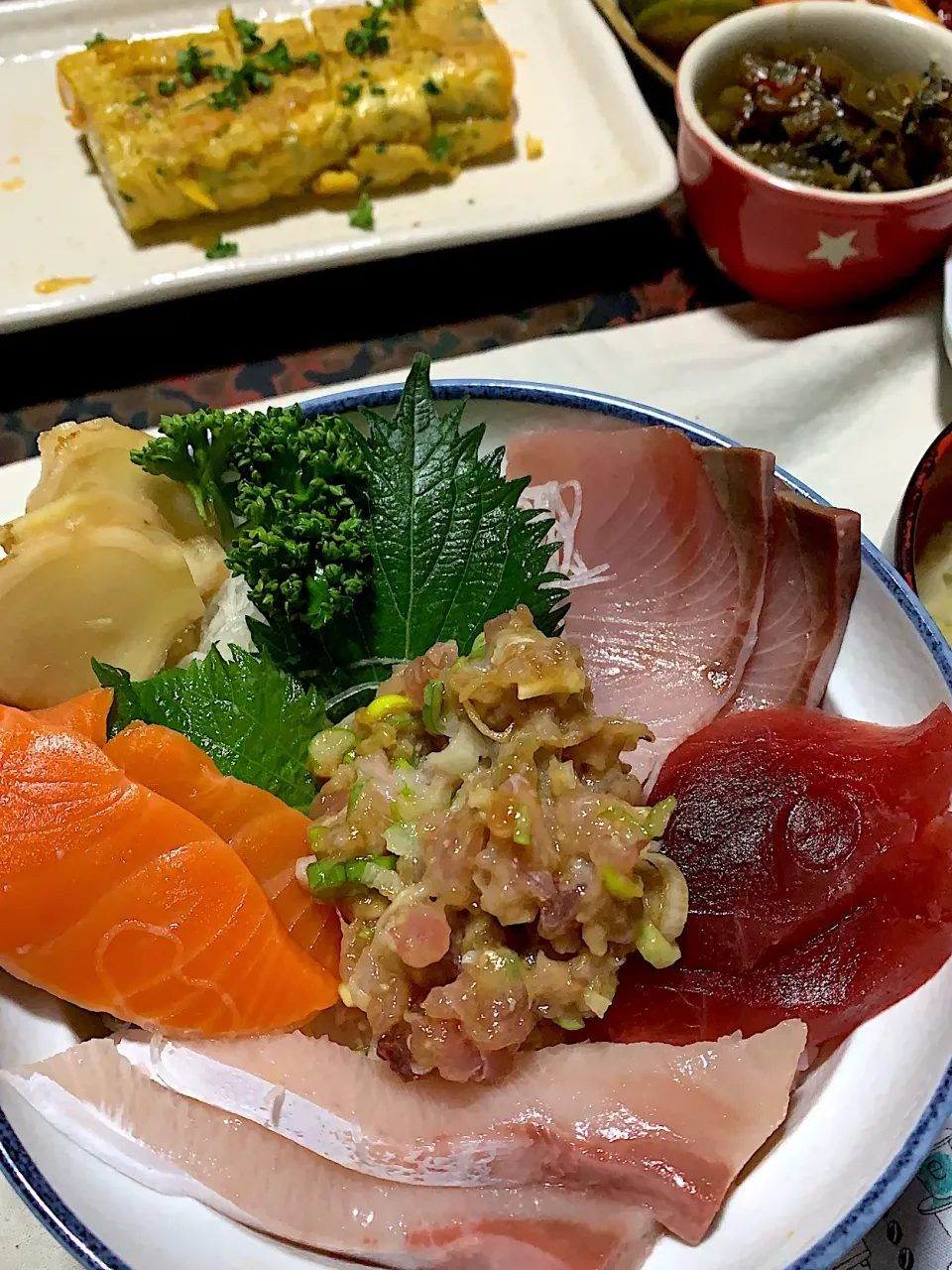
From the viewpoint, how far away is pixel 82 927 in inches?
51.9

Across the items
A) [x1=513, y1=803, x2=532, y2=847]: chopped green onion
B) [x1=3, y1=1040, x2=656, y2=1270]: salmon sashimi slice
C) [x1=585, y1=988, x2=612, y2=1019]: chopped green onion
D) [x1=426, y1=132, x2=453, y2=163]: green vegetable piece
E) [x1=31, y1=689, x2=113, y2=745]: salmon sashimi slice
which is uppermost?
[x1=426, y1=132, x2=453, y2=163]: green vegetable piece

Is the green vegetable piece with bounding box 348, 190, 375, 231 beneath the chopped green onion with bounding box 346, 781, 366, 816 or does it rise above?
above

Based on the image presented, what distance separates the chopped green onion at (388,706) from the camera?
152 cm

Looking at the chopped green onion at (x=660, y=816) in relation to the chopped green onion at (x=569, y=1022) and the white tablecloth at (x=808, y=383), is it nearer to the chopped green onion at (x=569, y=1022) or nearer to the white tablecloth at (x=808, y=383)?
the chopped green onion at (x=569, y=1022)

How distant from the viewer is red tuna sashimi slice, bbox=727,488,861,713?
5.42 ft

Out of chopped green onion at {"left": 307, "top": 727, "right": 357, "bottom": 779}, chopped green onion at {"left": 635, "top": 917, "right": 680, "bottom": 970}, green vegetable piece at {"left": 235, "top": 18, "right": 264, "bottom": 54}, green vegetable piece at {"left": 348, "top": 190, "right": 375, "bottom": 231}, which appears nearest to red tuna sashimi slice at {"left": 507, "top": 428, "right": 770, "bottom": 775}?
chopped green onion at {"left": 635, "top": 917, "right": 680, "bottom": 970}

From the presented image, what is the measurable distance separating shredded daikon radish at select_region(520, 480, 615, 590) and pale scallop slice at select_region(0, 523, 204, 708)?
2.08 ft

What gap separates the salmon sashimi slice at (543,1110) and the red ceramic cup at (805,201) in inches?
75.4

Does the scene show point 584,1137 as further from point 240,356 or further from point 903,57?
point 903,57

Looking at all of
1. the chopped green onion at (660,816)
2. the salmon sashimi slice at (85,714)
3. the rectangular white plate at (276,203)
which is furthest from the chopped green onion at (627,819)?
the rectangular white plate at (276,203)

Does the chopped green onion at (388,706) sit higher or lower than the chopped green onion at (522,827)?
lower

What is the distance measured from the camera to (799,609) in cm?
171

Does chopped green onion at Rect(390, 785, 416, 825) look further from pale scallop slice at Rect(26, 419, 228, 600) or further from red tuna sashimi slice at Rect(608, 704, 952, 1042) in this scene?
pale scallop slice at Rect(26, 419, 228, 600)

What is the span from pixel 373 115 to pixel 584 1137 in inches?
106
